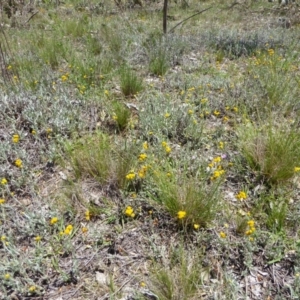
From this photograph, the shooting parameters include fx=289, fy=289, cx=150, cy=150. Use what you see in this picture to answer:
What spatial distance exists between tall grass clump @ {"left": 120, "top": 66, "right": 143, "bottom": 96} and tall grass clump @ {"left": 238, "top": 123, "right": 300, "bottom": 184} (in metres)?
1.77

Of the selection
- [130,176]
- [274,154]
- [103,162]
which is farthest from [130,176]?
[274,154]

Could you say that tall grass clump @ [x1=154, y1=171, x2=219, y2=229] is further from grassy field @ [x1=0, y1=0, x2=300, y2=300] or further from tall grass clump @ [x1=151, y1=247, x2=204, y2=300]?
tall grass clump @ [x1=151, y1=247, x2=204, y2=300]

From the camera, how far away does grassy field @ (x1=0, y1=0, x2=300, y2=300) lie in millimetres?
1851

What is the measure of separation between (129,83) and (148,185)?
1892mm

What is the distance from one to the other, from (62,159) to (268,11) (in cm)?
935

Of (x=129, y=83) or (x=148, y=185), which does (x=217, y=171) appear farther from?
(x=129, y=83)

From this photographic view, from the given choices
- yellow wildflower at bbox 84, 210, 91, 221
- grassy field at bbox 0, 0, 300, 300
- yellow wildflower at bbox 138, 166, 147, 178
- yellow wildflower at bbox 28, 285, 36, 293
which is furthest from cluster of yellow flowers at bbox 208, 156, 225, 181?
yellow wildflower at bbox 28, 285, 36, 293

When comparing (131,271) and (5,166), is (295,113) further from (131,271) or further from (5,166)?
(5,166)

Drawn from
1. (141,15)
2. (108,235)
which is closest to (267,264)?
(108,235)

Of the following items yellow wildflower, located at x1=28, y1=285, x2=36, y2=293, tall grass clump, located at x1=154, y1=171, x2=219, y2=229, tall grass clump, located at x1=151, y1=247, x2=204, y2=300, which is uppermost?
tall grass clump, located at x1=154, y1=171, x2=219, y2=229

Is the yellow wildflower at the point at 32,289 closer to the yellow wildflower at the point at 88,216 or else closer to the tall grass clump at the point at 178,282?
the yellow wildflower at the point at 88,216

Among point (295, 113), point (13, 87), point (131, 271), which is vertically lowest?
point (131, 271)

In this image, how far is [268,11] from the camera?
9.36 metres

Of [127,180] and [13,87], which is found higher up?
[13,87]
